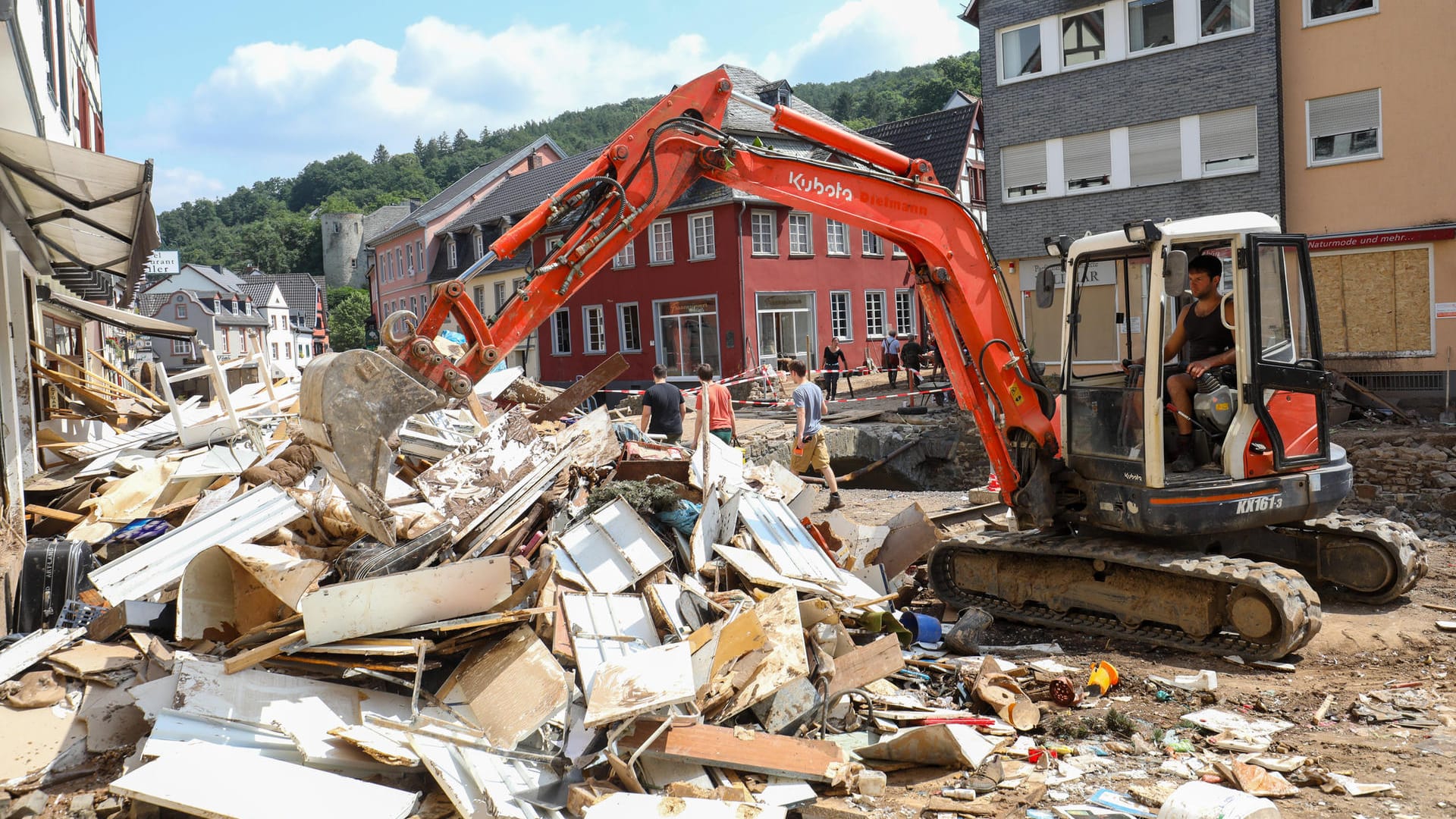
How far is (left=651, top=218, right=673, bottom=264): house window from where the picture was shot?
3052 centimetres

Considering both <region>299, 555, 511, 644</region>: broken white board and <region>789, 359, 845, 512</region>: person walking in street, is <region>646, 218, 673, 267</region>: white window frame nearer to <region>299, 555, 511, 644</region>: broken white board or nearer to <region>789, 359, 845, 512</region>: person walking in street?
<region>789, 359, 845, 512</region>: person walking in street

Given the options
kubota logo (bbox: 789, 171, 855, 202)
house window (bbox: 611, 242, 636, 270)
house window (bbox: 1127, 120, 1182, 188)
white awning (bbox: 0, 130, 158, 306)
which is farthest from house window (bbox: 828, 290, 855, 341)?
kubota logo (bbox: 789, 171, 855, 202)

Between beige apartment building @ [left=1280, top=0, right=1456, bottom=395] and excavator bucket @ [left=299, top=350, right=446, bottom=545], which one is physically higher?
beige apartment building @ [left=1280, top=0, right=1456, bottom=395]

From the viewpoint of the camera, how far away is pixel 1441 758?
4.99 m

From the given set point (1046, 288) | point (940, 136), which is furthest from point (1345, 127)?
point (940, 136)

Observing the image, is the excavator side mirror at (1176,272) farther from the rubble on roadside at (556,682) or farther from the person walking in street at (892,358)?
the person walking in street at (892,358)

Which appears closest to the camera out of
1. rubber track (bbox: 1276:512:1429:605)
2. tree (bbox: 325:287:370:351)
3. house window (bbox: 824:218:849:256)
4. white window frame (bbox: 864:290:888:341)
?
rubber track (bbox: 1276:512:1429:605)

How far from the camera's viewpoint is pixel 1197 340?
6957 millimetres

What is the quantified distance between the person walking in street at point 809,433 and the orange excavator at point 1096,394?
4.27 meters

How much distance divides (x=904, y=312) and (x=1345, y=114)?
1583 centimetres

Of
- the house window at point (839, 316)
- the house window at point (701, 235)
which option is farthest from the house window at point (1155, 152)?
the house window at point (701, 235)

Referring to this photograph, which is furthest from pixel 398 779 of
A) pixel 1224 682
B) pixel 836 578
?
pixel 1224 682

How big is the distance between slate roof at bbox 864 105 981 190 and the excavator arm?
26.7 m

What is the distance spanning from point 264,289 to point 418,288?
39.5 m
